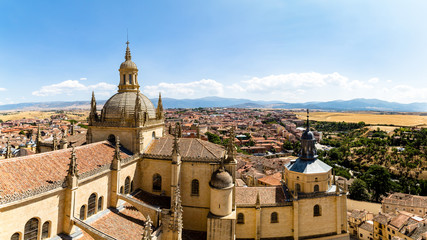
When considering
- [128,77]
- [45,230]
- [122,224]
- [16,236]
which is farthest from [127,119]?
[16,236]

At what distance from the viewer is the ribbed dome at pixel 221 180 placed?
22277mm

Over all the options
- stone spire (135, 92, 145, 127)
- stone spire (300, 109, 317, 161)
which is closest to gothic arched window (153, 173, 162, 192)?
stone spire (135, 92, 145, 127)

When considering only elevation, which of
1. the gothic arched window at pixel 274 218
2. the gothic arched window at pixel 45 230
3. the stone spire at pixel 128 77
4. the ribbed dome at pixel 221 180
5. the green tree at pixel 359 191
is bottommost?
the green tree at pixel 359 191

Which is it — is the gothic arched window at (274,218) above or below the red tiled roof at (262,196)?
below

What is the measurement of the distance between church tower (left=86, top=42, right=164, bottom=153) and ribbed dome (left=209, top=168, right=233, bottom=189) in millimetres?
8937

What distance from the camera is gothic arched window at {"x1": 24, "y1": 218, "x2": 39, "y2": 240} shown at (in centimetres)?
1420

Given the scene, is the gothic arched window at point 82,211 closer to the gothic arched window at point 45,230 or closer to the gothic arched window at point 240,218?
the gothic arched window at point 45,230

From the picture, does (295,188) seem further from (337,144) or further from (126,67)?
(337,144)

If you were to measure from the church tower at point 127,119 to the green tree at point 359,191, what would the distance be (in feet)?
184

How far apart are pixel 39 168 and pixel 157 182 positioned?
11.5 m

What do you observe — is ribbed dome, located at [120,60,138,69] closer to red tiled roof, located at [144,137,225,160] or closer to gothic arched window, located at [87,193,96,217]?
red tiled roof, located at [144,137,225,160]

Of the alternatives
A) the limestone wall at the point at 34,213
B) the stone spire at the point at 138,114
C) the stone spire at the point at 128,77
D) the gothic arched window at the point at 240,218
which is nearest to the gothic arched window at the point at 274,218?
the gothic arched window at the point at 240,218

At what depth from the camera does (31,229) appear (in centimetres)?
1445

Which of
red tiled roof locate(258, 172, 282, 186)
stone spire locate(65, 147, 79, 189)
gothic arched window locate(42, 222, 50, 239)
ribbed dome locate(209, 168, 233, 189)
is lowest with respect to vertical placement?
red tiled roof locate(258, 172, 282, 186)
